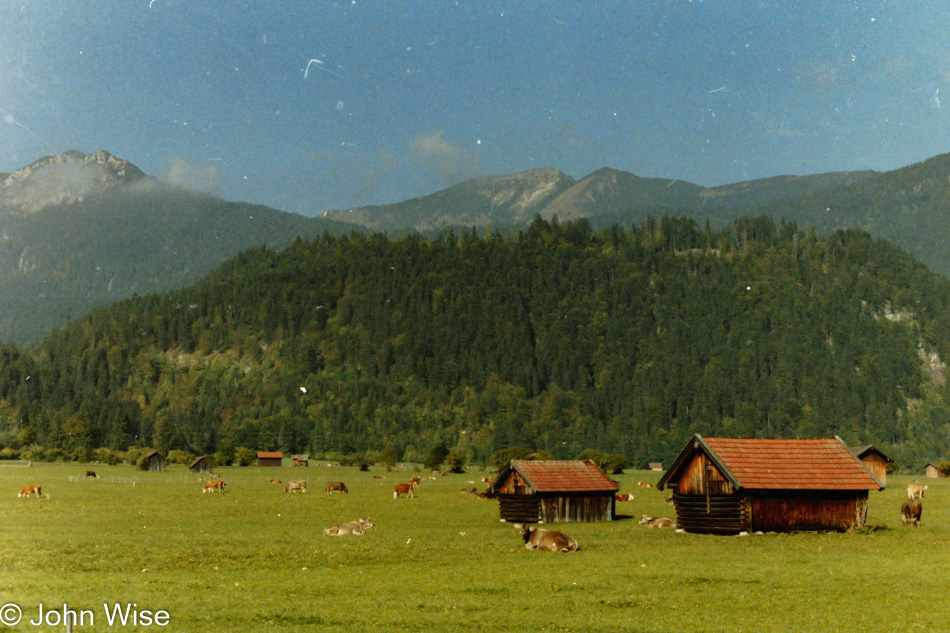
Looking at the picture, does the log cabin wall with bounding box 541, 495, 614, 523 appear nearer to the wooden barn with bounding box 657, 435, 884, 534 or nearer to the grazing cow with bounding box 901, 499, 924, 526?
the wooden barn with bounding box 657, 435, 884, 534

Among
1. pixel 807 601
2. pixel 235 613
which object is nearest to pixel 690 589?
pixel 807 601

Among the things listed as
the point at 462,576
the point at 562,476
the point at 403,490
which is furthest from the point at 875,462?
the point at 462,576

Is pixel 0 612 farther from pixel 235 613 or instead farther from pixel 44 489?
pixel 44 489

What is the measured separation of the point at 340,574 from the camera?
82.8ft

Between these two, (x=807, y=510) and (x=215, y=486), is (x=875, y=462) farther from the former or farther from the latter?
(x=215, y=486)

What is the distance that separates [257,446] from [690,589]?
16702 centimetres

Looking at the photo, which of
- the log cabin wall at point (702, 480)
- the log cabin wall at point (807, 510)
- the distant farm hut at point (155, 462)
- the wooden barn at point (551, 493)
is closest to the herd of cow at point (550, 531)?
the wooden barn at point (551, 493)

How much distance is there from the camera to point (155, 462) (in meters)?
118

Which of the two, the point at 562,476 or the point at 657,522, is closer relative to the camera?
the point at 657,522

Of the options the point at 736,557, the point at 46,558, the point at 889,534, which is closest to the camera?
the point at 46,558

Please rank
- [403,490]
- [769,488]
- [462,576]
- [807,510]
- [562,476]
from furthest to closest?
[403,490], [562,476], [807,510], [769,488], [462,576]

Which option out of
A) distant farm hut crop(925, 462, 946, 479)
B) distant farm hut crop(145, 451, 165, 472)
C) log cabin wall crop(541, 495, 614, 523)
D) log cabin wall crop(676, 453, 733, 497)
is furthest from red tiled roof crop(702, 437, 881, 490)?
distant farm hut crop(145, 451, 165, 472)

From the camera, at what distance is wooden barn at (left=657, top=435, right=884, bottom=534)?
37.1 meters

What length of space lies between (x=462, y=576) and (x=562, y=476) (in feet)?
71.7
